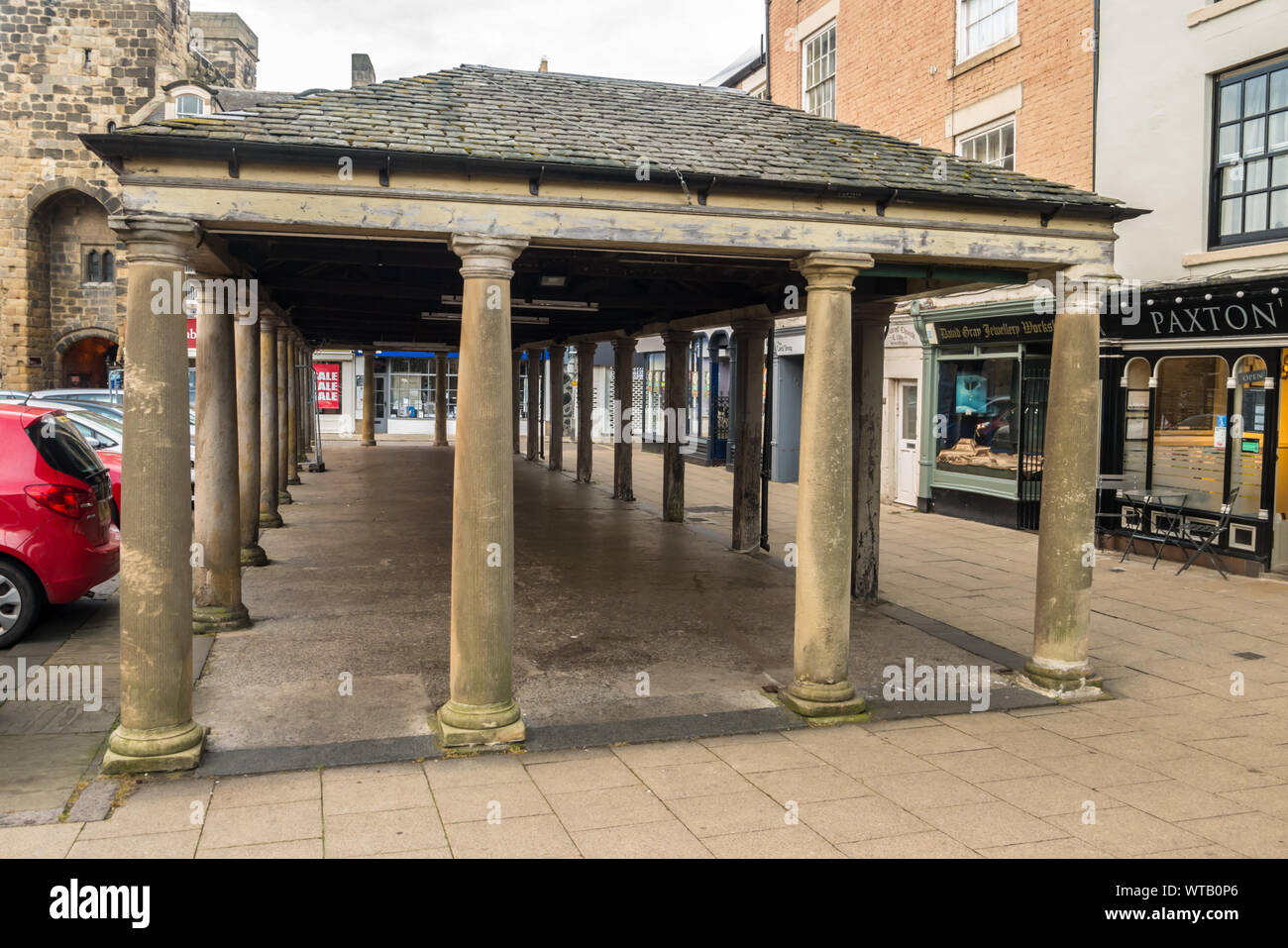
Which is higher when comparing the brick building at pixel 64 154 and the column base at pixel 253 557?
the brick building at pixel 64 154

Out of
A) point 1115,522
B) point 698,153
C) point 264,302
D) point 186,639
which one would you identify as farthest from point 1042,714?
point 264,302

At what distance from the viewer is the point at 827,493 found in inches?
286

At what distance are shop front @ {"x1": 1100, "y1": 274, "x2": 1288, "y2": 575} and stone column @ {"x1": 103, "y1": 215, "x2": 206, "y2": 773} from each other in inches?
451

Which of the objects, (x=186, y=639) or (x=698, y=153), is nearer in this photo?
(x=186, y=639)

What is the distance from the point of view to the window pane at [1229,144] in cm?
1247

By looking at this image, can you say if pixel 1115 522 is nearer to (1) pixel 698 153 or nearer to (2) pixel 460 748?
(1) pixel 698 153

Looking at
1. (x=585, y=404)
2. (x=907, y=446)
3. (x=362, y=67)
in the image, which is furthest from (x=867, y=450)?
(x=362, y=67)

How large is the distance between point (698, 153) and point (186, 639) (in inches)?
187

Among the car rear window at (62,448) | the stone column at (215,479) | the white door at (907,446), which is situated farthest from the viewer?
the white door at (907,446)

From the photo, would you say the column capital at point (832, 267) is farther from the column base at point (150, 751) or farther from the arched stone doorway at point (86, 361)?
the arched stone doorway at point (86, 361)

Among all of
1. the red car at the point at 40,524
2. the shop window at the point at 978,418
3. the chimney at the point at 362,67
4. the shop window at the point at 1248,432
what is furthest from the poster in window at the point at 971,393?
the chimney at the point at 362,67

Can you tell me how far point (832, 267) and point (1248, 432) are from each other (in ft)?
27.0

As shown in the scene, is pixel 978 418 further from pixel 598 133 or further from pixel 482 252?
pixel 482 252

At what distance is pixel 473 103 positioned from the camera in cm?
782
